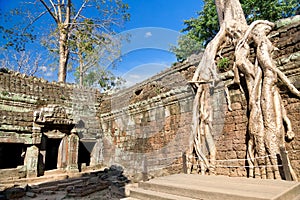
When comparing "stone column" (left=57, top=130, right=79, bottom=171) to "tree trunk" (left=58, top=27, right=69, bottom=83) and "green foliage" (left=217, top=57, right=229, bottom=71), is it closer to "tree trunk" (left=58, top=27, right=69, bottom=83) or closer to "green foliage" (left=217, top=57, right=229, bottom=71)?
"tree trunk" (left=58, top=27, right=69, bottom=83)

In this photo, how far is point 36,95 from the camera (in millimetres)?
8492

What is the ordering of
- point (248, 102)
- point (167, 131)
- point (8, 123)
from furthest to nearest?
point (8, 123), point (167, 131), point (248, 102)

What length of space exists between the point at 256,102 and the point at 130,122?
5409mm

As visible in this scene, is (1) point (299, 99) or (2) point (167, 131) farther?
(2) point (167, 131)

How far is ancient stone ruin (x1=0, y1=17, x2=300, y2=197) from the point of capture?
446cm

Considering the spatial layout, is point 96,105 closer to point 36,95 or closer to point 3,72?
point 36,95

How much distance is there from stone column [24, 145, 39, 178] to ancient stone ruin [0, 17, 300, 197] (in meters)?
0.03

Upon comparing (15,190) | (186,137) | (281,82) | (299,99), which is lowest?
(15,190)

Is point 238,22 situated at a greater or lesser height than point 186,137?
greater

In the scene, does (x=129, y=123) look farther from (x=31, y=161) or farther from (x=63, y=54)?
(x=63, y=54)

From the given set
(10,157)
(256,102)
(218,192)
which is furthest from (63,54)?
(218,192)

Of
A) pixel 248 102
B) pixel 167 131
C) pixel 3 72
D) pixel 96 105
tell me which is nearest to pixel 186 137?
pixel 167 131

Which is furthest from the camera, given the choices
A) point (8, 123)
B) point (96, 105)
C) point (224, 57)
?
point (96, 105)

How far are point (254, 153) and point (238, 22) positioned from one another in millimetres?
3669
